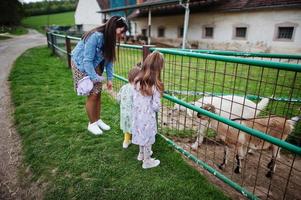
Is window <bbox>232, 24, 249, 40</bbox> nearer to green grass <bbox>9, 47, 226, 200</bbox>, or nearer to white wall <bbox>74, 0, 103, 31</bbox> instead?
green grass <bbox>9, 47, 226, 200</bbox>

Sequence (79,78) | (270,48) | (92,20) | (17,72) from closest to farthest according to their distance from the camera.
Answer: (79,78), (17,72), (270,48), (92,20)

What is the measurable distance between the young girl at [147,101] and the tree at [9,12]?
3696cm

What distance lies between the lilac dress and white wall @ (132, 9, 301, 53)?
12.4 metres

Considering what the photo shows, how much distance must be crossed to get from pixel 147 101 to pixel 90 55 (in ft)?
3.22

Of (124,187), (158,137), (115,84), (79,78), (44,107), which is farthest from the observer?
(115,84)

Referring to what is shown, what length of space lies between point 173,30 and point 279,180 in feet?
58.8

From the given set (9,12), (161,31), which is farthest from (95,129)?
(9,12)

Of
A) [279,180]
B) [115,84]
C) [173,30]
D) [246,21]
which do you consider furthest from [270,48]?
[279,180]

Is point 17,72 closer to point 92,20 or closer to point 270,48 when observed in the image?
point 270,48

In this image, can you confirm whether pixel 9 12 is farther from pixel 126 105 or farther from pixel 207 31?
pixel 126 105

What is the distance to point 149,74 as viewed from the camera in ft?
7.90

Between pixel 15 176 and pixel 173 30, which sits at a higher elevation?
pixel 173 30

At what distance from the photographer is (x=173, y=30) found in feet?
63.3

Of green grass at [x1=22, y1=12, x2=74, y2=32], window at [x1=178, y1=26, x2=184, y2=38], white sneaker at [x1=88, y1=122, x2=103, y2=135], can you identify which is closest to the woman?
white sneaker at [x1=88, y1=122, x2=103, y2=135]
